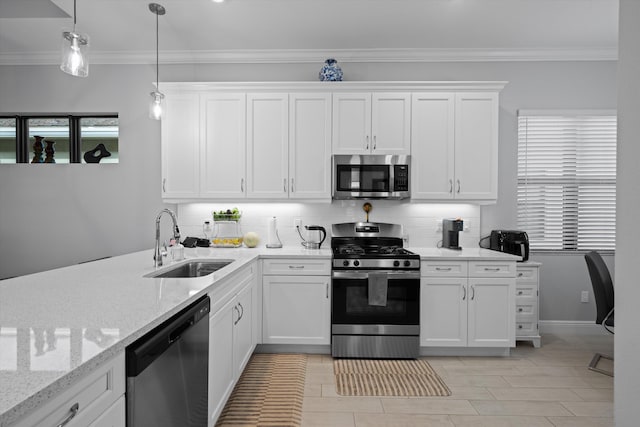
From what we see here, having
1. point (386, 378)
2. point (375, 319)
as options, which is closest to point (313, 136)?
point (375, 319)

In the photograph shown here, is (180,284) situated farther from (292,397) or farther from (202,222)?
(202,222)

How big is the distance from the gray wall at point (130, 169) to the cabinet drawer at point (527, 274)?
483 millimetres

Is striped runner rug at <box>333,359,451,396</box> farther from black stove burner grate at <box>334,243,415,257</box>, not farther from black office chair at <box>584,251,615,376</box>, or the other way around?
black office chair at <box>584,251,615,376</box>

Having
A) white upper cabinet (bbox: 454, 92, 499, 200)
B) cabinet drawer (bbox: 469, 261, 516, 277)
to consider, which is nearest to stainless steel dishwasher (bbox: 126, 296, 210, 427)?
cabinet drawer (bbox: 469, 261, 516, 277)

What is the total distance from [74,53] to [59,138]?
2.73 metres

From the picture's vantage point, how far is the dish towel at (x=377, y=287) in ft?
10.2

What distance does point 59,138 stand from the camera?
3.94 metres

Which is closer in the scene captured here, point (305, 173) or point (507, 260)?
point (507, 260)

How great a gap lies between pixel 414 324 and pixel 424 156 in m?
1.56

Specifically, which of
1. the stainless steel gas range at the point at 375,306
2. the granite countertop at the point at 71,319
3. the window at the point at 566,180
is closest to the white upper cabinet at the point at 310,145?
the stainless steel gas range at the point at 375,306

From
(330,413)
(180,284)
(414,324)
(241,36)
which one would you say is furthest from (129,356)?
(241,36)

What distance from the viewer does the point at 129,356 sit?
1.12 metres

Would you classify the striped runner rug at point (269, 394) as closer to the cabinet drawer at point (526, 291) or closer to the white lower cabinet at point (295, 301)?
the white lower cabinet at point (295, 301)

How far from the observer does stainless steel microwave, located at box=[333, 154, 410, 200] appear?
3441 millimetres
